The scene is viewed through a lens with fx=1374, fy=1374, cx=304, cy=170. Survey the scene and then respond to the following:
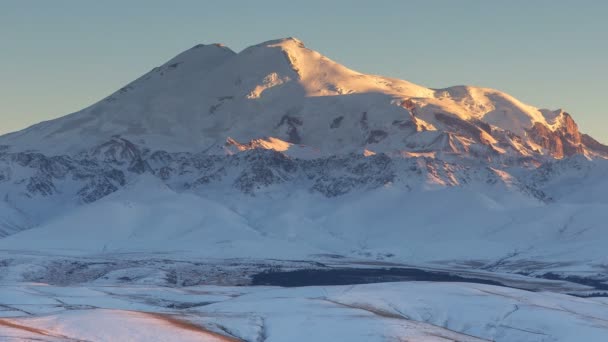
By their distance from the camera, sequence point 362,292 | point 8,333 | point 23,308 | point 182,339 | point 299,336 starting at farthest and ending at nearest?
point 362,292
point 23,308
point 299,336
point 182,339
point 8,333

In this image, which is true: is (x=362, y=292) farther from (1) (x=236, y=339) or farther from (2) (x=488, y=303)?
(1) (x=236, y=339)

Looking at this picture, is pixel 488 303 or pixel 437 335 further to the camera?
pixel 488 303

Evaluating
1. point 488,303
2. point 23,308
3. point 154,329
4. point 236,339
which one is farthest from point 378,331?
point 23,308

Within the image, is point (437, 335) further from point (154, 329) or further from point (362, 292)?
point (362, 292)

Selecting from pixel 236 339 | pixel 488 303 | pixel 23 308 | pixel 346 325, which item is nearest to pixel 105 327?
pixel 236 339

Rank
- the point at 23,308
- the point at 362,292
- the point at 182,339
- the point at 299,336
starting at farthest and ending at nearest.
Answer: the point at 362,292, the point at 23,308, the point at 299,336, the point at 182,339

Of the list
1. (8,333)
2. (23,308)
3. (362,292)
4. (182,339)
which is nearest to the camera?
(8,333)
